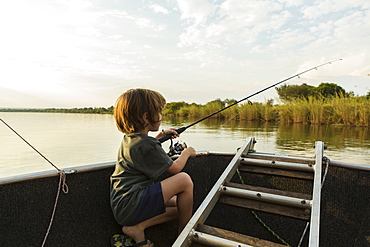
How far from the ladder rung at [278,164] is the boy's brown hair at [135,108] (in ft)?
2.76

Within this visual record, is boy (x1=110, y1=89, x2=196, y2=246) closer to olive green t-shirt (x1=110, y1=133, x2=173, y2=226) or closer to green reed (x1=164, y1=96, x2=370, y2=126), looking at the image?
olive green t-shirt (x1=110, y1=133, x2=173, y2=226)

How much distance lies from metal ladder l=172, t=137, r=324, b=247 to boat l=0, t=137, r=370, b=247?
0.10ft

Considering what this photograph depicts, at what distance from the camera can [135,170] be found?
1588 mm

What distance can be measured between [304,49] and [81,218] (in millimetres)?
7492

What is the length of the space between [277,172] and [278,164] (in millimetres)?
57

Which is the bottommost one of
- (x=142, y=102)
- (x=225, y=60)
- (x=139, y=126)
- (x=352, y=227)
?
(x=352, y=227)

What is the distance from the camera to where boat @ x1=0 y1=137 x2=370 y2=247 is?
1423mm

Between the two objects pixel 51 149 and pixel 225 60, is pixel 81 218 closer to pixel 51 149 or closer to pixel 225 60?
pixel 51 149

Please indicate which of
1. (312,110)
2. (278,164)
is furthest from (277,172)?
(312,110)

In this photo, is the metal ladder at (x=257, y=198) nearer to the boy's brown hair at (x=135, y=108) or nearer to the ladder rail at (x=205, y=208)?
the ladder rail at (x=205, y=208)

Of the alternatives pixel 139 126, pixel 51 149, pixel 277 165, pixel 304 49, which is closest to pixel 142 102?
pixel 139 126

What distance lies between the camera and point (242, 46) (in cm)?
696

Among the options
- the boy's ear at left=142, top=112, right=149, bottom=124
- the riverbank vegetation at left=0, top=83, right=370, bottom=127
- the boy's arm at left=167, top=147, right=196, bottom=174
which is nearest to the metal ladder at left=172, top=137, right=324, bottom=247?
the boy's arm at left=167, top=147, right=196, bottom=174

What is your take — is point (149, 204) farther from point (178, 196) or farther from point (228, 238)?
point (228, 238)
